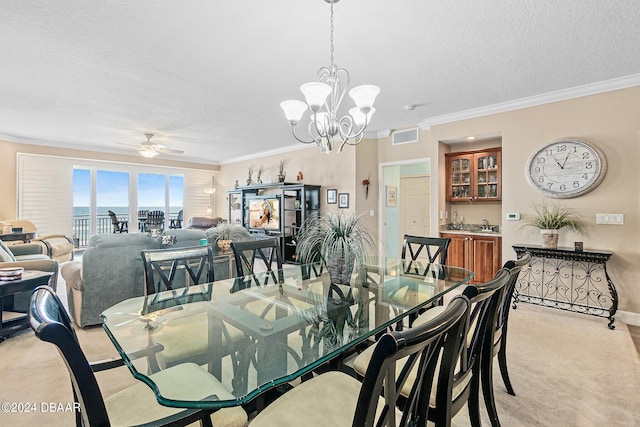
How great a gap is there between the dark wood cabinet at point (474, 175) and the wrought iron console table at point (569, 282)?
3.95 ft

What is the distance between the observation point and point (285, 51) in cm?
284

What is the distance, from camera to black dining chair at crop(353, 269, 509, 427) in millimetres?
1160

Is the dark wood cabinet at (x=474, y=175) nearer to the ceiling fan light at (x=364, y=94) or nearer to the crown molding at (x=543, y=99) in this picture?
the crown molding at (x=543, y=99)

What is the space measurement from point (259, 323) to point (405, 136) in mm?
4808

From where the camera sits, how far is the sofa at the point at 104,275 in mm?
2998

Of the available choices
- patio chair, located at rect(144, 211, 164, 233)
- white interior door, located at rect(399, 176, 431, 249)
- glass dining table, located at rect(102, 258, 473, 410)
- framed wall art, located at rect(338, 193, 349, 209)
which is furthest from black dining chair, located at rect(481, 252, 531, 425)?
patio chair, located at rect(144, 211, 164, 233)

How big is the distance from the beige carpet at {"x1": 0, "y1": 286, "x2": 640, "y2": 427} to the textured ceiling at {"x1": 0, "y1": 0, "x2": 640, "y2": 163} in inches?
105

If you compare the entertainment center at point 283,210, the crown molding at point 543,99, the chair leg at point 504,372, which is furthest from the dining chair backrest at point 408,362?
the entertainment center at point 283,210

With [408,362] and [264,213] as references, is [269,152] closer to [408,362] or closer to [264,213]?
[264,213]

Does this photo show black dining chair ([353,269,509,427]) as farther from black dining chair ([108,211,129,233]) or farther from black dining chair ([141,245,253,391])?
black dining chair ([108,211,129,233])

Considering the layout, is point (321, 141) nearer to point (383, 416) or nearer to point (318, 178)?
point (383, 416)

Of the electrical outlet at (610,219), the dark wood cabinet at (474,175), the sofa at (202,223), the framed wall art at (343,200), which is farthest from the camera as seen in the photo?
the sofa at (202,223)

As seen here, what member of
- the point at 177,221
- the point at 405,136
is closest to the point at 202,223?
the point at 177,221

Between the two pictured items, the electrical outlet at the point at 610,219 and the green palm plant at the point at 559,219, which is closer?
the electrical outlet at the point at 610,219
